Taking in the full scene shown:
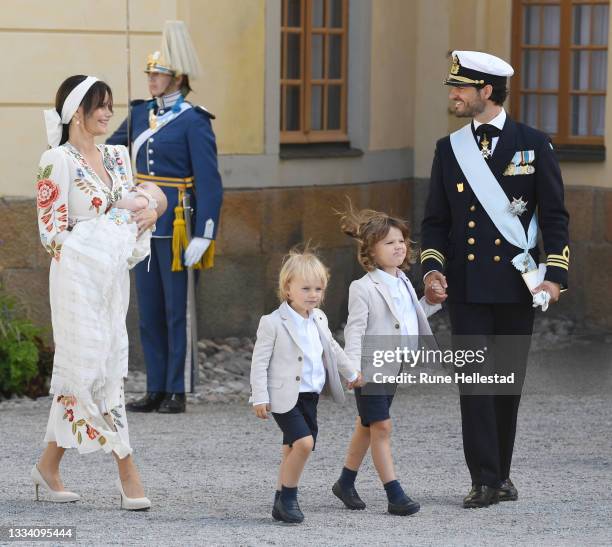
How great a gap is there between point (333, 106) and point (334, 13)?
67 cm

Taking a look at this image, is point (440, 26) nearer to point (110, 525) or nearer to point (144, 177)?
point (144, 177)

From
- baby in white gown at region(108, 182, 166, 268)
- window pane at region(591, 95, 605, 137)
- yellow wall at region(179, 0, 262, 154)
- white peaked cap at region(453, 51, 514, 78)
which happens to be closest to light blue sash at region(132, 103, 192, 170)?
yellow wall at region(179, 0, 262, 154)

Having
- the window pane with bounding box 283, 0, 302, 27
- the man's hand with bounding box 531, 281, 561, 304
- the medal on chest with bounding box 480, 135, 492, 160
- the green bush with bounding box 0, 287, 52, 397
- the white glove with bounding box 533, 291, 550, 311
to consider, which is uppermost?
the window pane with bounding box 283, 0, 302, 27

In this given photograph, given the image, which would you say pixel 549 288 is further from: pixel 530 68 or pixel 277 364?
pixel 530 68

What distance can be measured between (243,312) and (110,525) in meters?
5.10

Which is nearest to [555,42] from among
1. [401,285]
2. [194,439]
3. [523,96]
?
[523,96]

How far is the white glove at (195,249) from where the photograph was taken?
29.4ft

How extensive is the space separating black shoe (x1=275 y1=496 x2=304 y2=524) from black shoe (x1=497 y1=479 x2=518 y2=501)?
0.93m

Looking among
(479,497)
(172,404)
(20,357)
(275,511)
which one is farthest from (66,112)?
(20,357)

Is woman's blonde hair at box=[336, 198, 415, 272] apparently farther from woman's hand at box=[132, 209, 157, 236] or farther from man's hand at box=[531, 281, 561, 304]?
woman's hand at box=[132, 209, 157, 236]

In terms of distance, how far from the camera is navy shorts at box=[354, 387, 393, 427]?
659 centimetres

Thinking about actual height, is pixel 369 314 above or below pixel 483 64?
below

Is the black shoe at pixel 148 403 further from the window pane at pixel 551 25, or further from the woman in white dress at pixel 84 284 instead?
the window pane at pixel 551 25

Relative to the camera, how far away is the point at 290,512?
6.38 metres
